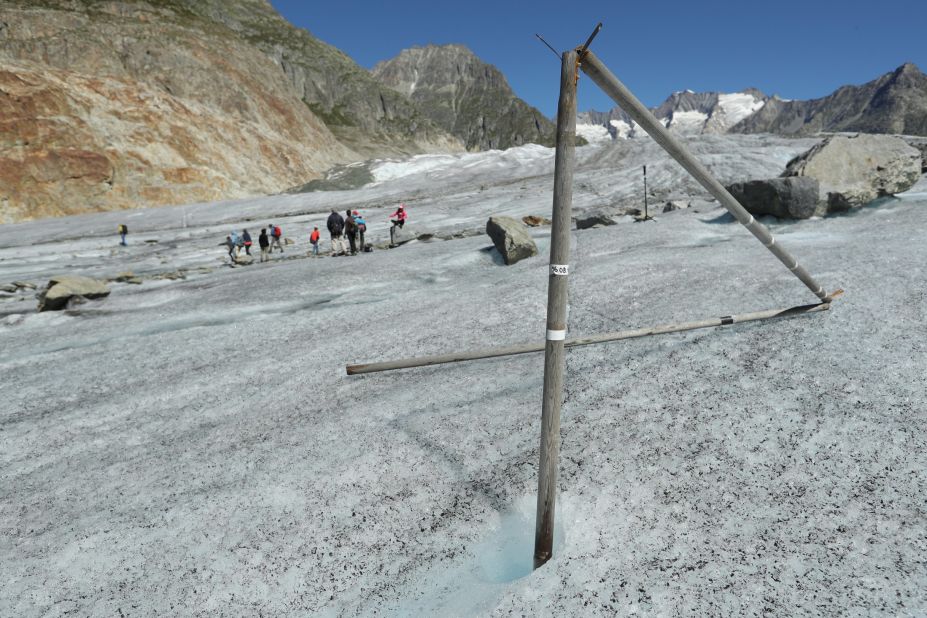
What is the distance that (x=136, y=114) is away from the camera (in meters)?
45.6

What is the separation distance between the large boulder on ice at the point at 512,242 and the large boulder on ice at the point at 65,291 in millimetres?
9414

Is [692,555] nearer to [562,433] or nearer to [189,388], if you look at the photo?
[562,433]

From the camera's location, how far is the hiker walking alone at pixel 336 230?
1857 cm

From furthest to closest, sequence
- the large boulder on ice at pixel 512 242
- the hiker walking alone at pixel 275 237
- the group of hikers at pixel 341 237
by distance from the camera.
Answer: the hiker walking alone at pixel 275 237
the group of hikers at pixel 341 237
the large boulder on ice at pixel 512 242

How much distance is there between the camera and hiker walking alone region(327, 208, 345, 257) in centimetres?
1857

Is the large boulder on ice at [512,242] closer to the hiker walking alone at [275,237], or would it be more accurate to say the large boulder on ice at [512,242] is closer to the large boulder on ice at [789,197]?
the large boulder on ice at [789,197]

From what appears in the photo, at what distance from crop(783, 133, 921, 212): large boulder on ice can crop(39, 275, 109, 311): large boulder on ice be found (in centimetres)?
1647

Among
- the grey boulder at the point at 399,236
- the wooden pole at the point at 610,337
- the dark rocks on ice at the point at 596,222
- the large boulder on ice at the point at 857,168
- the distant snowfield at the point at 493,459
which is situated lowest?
the distant snowfield at the point at 493,459

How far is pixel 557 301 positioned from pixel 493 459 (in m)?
1.73

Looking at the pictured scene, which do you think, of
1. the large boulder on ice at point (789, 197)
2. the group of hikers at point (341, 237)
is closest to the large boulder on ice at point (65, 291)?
the group of hikers at point (341, 237)

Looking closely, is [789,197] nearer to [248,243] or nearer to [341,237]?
[341,237]

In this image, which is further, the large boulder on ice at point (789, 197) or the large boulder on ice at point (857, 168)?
the large boulder on ice at point (857, 168)

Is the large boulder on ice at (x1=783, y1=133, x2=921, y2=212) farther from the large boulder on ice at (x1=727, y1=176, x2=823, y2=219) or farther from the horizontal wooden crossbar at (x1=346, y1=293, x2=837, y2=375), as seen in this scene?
the horizontal wooden crossbar at (x1=346, y1=293, x2=837, y2=375)

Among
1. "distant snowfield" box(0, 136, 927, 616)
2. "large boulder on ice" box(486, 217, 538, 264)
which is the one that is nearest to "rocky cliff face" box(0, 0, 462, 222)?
"large boulder on ice" box(486, 217, 538, 264)
